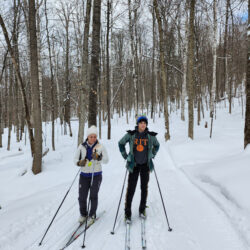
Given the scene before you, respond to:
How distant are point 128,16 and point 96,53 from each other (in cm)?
1273

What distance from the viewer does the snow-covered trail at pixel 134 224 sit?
3029 millimetres

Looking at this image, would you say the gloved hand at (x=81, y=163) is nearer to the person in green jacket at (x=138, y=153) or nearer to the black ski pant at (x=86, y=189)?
the black ski pant at (x=86, y=189)

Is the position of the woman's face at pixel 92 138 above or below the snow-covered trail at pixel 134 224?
above

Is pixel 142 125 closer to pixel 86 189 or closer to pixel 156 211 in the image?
pixel 86 189

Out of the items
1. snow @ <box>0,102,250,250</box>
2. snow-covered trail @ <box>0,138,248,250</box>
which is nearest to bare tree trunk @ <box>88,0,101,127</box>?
snow @ <box>0,102,250,250</box>

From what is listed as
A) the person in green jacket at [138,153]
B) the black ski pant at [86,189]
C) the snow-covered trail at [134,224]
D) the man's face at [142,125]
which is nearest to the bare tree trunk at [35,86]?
the snow-covered trail at [134,224]

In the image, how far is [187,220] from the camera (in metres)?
3.70

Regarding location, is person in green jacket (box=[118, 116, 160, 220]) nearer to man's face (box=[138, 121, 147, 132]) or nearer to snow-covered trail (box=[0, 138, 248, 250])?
man's face (box=[138, 121, 147, 132])

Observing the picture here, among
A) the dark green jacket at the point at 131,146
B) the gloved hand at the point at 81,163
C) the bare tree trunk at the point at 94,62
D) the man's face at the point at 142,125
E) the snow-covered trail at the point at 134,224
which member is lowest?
the snow-covered trail at the point at 134,224

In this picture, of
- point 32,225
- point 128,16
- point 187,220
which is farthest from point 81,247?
point 128,16

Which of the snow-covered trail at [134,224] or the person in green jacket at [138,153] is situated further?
the person in green jacket at [138,153]

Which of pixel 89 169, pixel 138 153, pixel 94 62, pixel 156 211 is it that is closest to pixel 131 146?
pixel 138 153

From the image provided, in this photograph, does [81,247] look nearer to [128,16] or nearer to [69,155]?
[69,155]

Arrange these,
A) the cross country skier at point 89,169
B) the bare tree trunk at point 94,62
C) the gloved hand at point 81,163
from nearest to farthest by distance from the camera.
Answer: the gloved hand at point 81,163, the cross country skier at point 89,169, the bare tree trunk at point 94,62
